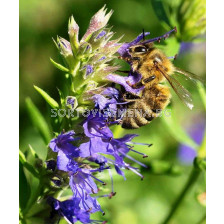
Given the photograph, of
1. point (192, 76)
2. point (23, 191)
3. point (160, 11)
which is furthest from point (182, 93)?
point (23, 191)

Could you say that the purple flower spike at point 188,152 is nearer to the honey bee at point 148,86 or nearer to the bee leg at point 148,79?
the honey bee at point 148,86

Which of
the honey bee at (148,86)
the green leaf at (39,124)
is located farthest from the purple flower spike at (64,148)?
the green leaf at (39,124)

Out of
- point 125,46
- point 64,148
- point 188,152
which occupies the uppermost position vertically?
point 125,46

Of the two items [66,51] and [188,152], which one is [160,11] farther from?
[188,152]

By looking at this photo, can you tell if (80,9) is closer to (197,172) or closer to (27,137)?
(27,137)
